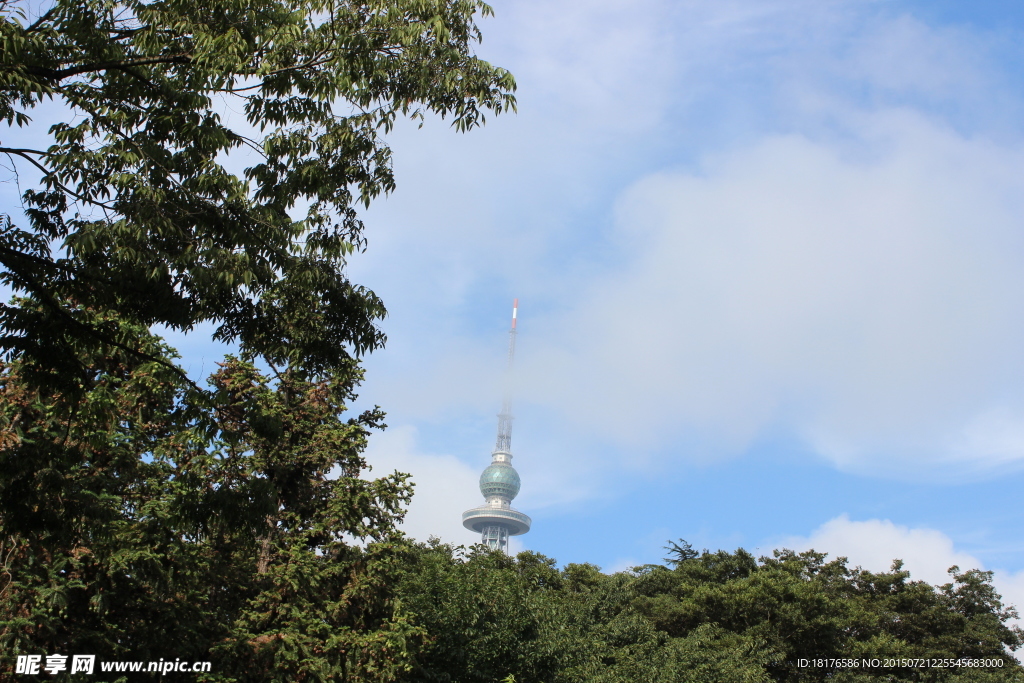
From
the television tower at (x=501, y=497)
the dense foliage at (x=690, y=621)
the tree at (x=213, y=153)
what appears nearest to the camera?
the tree at (x=213, y=153)

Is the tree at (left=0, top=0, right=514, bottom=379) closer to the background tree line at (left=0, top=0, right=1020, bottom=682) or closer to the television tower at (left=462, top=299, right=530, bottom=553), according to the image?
the background tree line at (left=0, top=0, right=1020, bottom=682)

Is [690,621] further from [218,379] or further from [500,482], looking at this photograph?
[500,482]

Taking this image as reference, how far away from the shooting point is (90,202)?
8.70m

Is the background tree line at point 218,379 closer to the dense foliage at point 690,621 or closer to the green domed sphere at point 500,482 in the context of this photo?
the dense foliage at point 690,621

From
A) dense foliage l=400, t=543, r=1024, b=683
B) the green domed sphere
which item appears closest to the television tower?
the green domed sphere

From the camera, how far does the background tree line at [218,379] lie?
8.45 metres

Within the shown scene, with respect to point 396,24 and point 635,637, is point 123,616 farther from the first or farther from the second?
point 635,637

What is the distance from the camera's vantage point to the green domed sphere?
174 m

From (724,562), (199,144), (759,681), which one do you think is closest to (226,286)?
(199,144)

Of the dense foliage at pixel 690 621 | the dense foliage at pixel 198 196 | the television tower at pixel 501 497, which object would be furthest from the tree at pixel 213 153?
the television tower at pixel 501 497

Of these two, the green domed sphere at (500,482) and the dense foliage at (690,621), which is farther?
the green domed sphere at (500,482)

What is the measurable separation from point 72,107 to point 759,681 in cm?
3015

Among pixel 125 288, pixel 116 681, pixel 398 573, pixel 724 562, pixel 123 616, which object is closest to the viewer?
pixel 125 288

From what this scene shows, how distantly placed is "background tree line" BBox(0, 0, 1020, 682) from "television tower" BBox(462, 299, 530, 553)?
434ft
